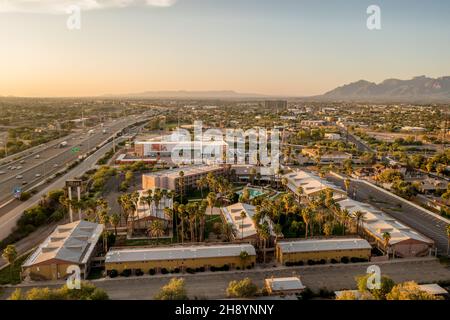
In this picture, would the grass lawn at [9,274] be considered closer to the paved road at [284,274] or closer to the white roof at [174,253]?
the paved road at [284,274]

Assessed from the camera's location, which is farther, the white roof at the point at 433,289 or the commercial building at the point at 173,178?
the commercial building at the point at 173,178

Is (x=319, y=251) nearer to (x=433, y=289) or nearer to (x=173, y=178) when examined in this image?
(x=433, y=289)

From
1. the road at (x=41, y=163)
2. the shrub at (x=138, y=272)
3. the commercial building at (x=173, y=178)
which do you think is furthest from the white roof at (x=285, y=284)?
the road at (x=41, y=163)

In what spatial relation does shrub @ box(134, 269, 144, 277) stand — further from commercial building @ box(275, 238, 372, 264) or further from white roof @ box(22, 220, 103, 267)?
commercial building @ box(275, 238, 372, 264)

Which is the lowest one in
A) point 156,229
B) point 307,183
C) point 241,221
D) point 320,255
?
point 320,255

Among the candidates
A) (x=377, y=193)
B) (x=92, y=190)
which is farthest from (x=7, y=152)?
(x=377, y=193)

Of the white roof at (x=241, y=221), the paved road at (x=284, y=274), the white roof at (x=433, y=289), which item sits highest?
the white roof at (x=241, y=221)

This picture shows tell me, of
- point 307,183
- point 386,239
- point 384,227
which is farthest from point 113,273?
point 307,183
